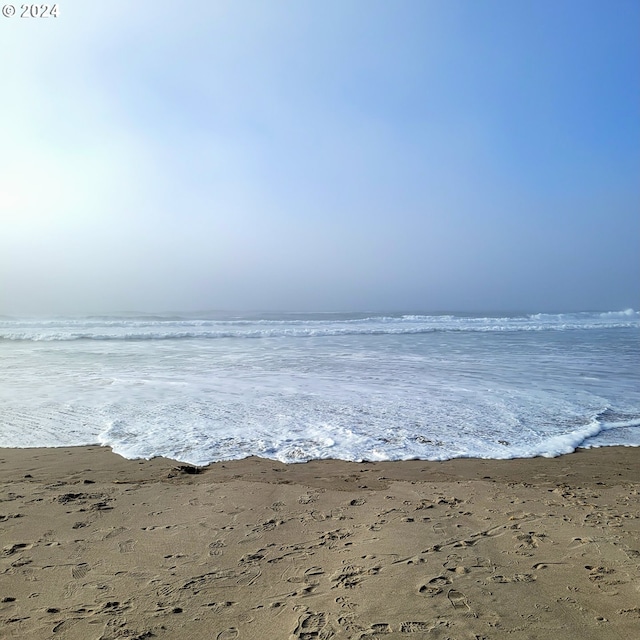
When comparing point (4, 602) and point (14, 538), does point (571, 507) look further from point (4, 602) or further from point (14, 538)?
point (14, 538)

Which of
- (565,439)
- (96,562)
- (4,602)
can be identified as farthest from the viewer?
(565,439)

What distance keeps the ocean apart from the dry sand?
1019mm

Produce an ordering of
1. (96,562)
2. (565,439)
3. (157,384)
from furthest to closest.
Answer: (157,384) < (565,439) < (96,562)

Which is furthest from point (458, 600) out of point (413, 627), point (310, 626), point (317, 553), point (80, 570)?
point (80, 570)

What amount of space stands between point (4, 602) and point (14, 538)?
0.99 metres

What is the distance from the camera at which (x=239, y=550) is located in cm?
352

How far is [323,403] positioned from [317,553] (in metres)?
5.60

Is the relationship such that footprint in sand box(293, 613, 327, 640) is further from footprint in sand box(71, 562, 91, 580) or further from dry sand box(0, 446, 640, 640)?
footprint in sand box(71, 562, 91, 580)

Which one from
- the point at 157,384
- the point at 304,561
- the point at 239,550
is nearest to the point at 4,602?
the point at 239,550

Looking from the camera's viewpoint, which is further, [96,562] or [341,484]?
[341,484]

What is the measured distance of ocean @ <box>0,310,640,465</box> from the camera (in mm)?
6574

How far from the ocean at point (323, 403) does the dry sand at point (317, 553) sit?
3.34 ft

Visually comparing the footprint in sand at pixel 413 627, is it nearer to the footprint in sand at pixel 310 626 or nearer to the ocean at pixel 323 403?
the footprint in sand at pixel 310 626

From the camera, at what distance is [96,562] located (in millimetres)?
3330
